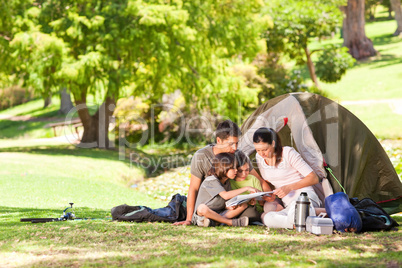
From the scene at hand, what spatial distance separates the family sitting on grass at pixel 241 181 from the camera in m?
6.03

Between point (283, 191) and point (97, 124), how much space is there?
1351cm

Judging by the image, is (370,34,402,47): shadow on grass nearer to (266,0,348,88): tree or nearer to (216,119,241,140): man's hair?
(266,0,348,88): tree

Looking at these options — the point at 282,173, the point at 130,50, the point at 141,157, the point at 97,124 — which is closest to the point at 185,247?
Answer: the point at 282,173

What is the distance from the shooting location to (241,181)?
632 cm

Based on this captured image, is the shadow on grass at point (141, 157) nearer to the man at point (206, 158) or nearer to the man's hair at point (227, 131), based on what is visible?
the man at point (206, 158)

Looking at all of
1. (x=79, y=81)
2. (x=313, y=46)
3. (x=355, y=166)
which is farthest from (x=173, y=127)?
(x=313, y=46)

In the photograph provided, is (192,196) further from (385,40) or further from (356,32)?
(385,40)

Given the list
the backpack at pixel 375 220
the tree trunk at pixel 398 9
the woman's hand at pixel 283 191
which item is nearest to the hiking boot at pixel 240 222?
the woman's hand at pixel 283 191

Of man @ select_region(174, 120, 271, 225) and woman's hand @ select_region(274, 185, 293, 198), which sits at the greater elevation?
man @ select_region(174, 120, 271, 225)

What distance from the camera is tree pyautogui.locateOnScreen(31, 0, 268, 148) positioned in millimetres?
15078

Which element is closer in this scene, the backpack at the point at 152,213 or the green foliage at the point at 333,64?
the backpack at the point at 152,213

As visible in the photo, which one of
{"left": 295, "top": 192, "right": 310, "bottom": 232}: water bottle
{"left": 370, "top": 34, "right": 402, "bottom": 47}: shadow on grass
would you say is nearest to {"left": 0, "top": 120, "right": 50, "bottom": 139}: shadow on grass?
{"left": 295, "top": 192, "right": 310, "bottom": 232}: water bottle

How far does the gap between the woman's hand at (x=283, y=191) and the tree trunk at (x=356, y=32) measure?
1177 inches

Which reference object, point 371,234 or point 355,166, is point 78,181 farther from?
point 371,234
